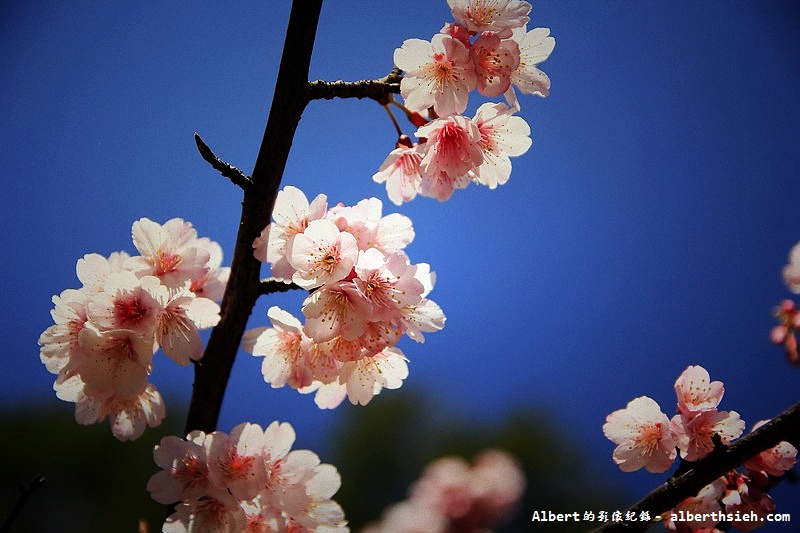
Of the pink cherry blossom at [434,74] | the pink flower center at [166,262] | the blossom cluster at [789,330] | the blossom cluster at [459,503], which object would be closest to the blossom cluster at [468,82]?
the pink cherry blossom at [434,74]

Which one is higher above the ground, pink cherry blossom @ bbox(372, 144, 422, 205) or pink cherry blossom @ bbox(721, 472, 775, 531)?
pink cherry blossom @ bbox(372, 144, 422, 205)

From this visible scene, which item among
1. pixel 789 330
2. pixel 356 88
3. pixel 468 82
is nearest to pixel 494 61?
pixel 468 82

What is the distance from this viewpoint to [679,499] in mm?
654

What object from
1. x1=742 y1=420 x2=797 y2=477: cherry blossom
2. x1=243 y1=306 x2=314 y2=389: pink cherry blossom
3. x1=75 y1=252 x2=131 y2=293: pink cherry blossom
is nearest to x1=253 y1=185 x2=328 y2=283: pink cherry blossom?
x1=243 y1=306 x2=314 y2=389: pink cherry blossom

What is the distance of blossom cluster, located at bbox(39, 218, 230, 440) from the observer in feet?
2.20

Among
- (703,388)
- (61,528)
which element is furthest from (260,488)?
(61,528)

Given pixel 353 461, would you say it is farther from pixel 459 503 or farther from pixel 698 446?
pixel 698 446

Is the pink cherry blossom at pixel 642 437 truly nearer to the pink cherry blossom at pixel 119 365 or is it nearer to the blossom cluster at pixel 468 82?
the blossom cluster at pixel 468 82

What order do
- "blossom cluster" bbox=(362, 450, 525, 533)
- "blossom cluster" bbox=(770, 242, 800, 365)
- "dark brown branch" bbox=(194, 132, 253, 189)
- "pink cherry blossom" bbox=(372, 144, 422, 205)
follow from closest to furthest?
"dark brown branch" bbox=(194, 132, 253, 189)
"pink cherry blossom" bbox=(372, 144, 422, 205)
"blossom cluster" bbox=(362, 450, 525, 533)
"blossom cluster" bbox=(770, 242, 800, 365)

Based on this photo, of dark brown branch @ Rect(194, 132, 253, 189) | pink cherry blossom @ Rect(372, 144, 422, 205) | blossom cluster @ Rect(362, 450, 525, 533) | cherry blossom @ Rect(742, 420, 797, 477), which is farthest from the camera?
blossom cluster @ Rect(362, 450, 525, 533)

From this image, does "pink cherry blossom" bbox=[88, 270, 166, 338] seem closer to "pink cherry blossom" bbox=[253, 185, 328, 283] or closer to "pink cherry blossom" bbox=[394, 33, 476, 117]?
"pink cherry blossom" bbox=[253, 185, 328, 283]

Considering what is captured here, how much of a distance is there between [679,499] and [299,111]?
0.67m

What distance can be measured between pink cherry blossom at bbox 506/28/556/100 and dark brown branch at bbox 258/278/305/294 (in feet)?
1.34

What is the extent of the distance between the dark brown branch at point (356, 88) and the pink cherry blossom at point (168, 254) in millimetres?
287
